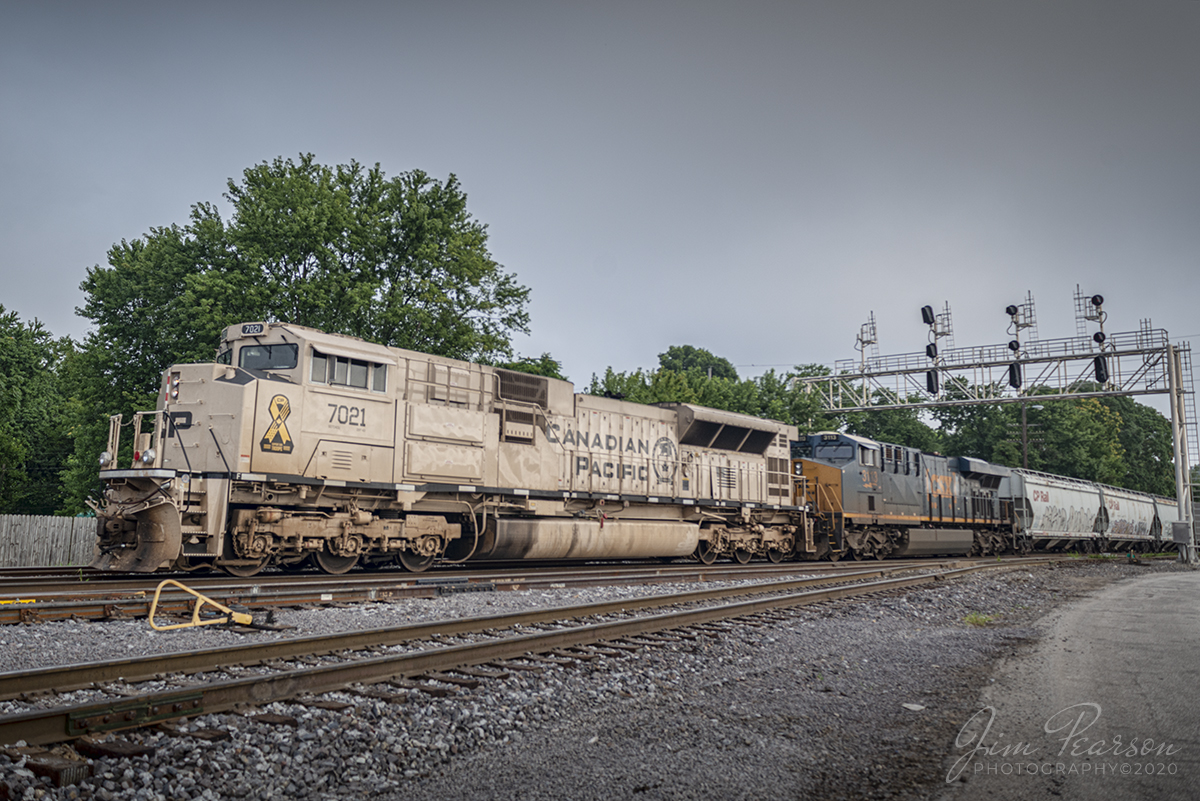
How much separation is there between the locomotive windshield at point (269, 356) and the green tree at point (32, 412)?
26.9 m

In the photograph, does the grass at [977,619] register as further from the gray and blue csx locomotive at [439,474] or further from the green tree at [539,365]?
the green tree at [539,365]

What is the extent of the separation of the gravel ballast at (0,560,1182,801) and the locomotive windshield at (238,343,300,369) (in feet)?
15.8

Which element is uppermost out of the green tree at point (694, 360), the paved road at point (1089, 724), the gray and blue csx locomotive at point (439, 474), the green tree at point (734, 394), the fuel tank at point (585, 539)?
the green tree at point (694, 360)

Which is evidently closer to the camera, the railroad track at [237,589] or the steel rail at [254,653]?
the steel rail at [254,653]

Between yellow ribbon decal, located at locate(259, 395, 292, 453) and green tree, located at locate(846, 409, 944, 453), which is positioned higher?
green tree, located at locate(846, 409, 944, 453)

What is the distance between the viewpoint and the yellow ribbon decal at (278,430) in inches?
452

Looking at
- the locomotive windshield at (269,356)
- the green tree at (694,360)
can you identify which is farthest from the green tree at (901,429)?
the locomotive windshield at (269,356)

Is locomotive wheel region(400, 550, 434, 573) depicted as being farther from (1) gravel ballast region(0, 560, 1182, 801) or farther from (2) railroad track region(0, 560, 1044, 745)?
(2) railroad track region(0, 560, 1044, 745)

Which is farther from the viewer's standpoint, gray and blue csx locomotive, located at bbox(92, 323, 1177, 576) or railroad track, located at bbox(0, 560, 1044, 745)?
gray and blue csx locomotive, located at bbox(92, 323, 1177, 576)

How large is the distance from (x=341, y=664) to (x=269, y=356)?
790cm

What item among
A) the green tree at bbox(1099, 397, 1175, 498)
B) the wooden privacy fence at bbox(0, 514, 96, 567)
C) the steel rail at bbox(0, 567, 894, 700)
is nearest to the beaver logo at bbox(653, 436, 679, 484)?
the steel rail at bbox(0, 567, 894, 700)

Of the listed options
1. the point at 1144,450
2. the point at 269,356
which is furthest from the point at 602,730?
the point at 1144,450

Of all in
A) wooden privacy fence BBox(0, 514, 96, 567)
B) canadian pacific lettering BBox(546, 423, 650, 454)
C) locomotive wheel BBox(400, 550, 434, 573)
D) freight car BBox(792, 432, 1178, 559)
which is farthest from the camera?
freight car BBox(792, 432, 1178, 559)

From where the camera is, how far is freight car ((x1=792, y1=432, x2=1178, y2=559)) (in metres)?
21.6
